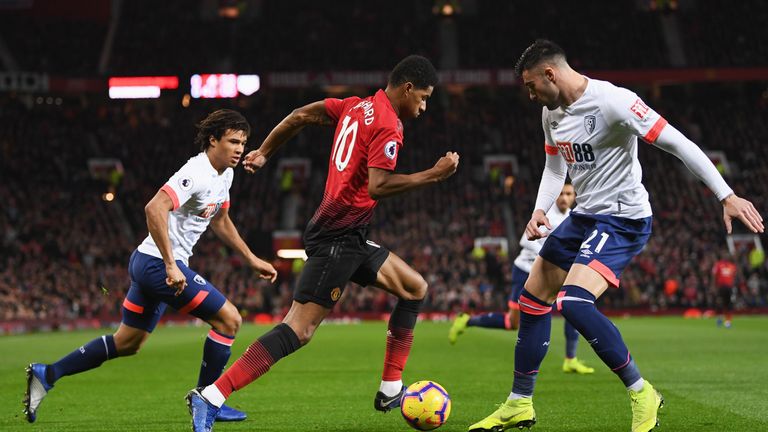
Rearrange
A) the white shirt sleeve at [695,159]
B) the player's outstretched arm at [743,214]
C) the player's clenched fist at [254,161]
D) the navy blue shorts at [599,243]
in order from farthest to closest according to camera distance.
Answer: the player's clenched fist at [254,161] < the navy blue shorts at [599,243] < the white shirt sleeve at [695,159] < the player's outstretched arm at [743,214]

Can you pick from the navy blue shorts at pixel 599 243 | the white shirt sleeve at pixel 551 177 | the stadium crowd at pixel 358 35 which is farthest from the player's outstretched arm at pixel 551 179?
the stadium crowd at pixel 358 35

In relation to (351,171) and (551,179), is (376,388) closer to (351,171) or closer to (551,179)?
(551,179)

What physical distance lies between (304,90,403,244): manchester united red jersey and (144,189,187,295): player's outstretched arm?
987mm

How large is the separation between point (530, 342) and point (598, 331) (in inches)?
26.6

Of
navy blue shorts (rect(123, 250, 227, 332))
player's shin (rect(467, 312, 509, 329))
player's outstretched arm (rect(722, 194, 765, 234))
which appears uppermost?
player's outstretched arm (rect(722, 194, 765, 234))

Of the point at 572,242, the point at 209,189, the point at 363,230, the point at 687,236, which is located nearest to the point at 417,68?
the point at 363,230

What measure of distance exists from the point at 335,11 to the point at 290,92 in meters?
4.77

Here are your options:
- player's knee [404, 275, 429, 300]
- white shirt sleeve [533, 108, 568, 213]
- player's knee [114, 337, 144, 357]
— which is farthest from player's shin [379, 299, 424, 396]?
player's knee [114, 337, 144, 357]

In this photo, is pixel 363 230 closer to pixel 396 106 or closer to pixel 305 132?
pixel 396 106

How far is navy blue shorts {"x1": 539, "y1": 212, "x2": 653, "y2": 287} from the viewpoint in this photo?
611 cm

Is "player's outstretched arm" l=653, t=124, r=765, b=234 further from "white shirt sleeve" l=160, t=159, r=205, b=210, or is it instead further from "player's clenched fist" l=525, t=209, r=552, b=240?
"white shirt sleeve" l=160, t=159, r=205, b=210

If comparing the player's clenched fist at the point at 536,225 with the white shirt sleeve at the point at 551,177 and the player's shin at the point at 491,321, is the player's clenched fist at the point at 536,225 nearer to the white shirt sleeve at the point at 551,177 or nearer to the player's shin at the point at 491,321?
the white shirt sleeve at the point at 551,177

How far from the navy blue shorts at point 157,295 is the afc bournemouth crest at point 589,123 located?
3.12 m

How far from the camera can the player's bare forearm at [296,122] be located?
6.88 metres
